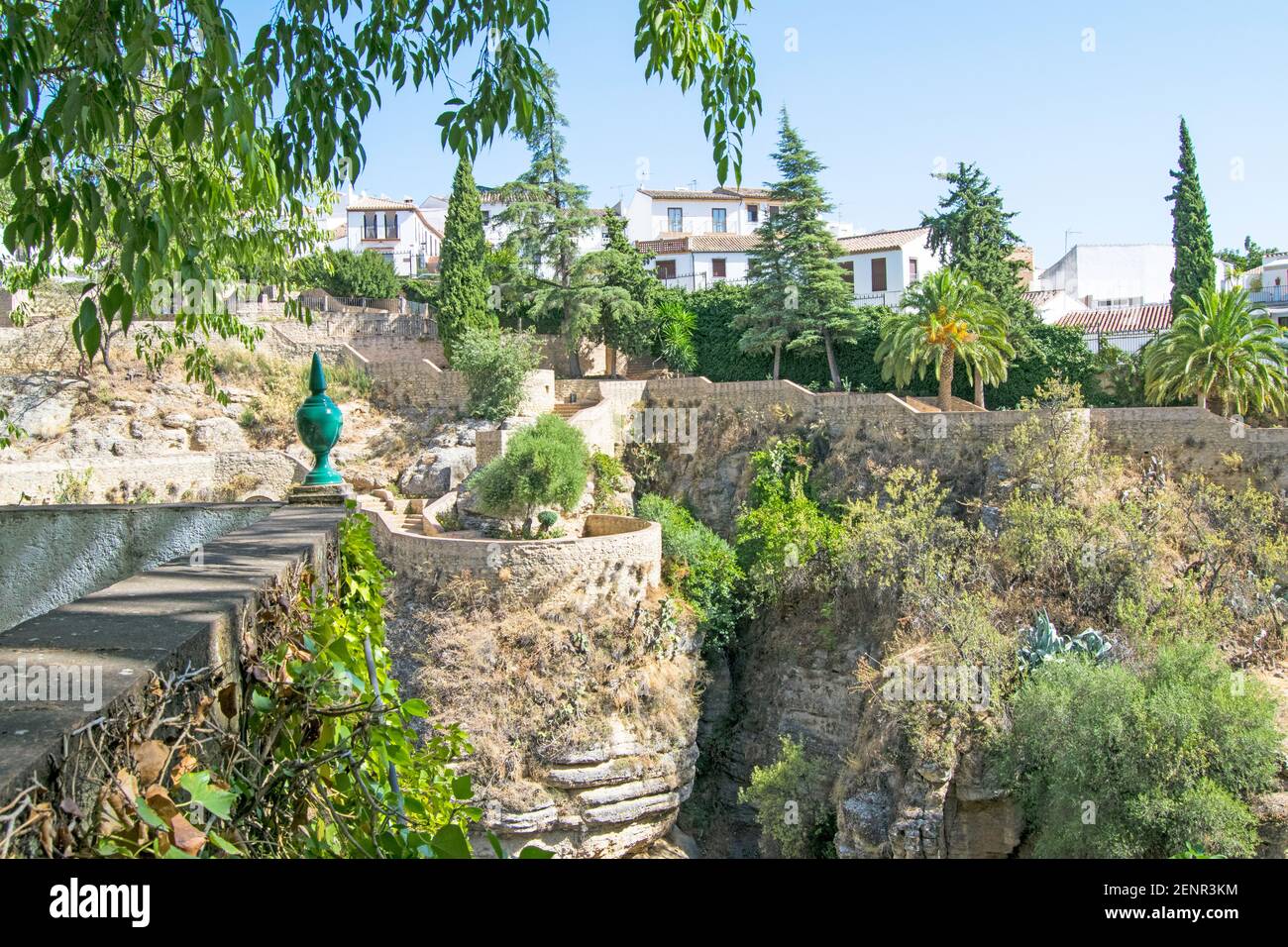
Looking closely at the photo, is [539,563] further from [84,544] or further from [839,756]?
[84,544]

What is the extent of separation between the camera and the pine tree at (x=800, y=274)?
2909 cm

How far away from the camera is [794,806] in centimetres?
1816

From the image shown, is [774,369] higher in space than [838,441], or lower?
higher

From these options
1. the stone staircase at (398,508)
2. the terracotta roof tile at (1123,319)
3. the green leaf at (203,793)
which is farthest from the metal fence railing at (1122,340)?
the green leaf at (203,793)

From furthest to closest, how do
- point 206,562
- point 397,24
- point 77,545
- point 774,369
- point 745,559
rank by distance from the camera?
point 774,369 < point 745,559 < point 77,545 < point 397,24 < point 206,562

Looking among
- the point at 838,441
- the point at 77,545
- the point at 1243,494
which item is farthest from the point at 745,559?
the point at 77,545

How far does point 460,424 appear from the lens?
2864 cm

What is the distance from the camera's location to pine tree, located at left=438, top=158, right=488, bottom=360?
3089cm

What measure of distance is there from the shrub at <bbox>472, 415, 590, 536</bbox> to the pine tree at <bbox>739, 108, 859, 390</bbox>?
8.61 metres

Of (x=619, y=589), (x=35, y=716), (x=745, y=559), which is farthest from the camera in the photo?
(x=745, y=559)

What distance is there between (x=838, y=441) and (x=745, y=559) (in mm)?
3628

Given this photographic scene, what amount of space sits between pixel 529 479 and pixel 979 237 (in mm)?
13306

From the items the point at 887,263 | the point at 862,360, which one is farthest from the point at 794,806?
the point at 887,263
